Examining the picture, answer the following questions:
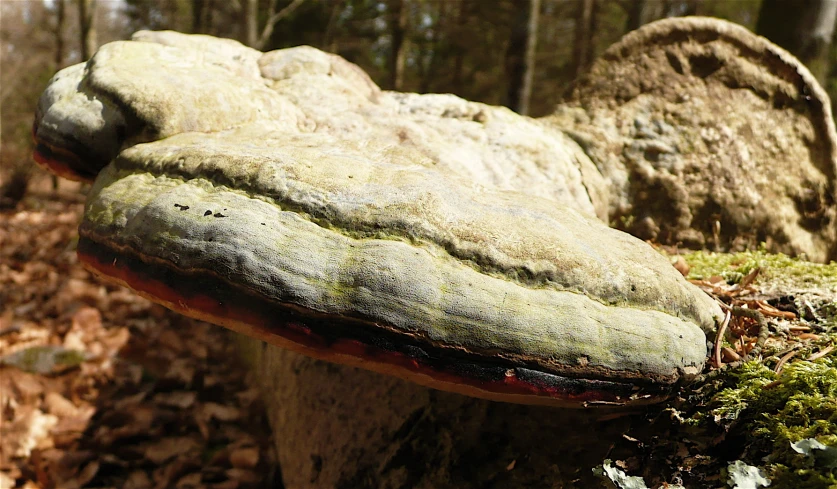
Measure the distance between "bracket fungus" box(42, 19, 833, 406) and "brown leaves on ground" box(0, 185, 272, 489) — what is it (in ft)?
6.40

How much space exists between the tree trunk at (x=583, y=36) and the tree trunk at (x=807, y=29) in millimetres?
5503

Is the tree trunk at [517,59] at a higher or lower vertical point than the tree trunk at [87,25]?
higher

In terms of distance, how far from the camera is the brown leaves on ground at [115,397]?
117 inches

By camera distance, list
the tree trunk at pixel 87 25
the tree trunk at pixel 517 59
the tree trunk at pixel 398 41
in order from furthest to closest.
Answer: the tree trunk at pixel 398 41, the tree trunk at pixel 87 25, the tree trunk at pixel 517 59

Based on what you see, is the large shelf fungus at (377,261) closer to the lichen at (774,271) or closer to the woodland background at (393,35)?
the lichen at (774,271)

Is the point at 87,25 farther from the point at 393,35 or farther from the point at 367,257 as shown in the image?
the point at 367,257

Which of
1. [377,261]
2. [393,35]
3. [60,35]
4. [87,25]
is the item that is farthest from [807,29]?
[60,35]

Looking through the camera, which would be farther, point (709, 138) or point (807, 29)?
point (807, 29)

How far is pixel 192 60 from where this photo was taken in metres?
2.22

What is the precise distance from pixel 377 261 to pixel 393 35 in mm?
10925

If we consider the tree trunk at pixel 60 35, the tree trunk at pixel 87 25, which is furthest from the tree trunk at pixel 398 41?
the tree trunk at pixel 60 35

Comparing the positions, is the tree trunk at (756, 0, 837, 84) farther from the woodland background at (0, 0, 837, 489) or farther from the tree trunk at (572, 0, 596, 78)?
the tree trunk at (572, 0, 596, 78)

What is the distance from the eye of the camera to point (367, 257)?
118 centimetres

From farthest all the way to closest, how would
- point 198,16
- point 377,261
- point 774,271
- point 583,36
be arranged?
point 198,16 → point 583,36 → point 774,271 → point 377,261
